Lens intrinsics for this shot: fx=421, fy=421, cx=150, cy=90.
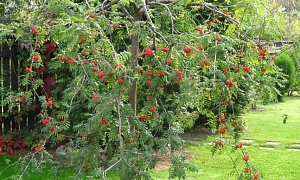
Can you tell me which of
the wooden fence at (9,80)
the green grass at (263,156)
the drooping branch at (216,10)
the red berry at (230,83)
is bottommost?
the green grass at (263,156)

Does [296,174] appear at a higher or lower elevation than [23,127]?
lower

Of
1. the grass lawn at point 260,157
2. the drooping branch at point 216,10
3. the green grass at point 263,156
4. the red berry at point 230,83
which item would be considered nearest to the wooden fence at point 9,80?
the grass lawn at point 260,157

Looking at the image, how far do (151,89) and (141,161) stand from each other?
0.51 metres

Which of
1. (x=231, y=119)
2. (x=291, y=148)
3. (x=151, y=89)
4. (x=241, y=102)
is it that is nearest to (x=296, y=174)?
(x=291, y=148)

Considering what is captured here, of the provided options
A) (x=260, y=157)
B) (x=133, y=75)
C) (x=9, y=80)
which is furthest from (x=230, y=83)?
(x=9, y=80)

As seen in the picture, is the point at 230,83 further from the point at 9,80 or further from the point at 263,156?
the point at 9,80

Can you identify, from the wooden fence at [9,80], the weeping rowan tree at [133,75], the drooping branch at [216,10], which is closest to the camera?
the weeping rowan tree at [133,75]

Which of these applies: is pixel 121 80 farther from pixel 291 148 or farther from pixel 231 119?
pixel 291 148

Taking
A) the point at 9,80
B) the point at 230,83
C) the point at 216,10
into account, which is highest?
the point at 216,10

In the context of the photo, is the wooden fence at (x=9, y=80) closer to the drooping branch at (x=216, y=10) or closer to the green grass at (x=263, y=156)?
the green grass at (x=263, y=156)

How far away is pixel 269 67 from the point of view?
103 inches

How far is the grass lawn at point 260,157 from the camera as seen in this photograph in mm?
4645

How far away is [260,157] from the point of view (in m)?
5.52

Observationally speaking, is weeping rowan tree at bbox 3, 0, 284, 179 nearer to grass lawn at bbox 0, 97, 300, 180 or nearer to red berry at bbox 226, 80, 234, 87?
red berry at bbox 226, 80, 234, 87
